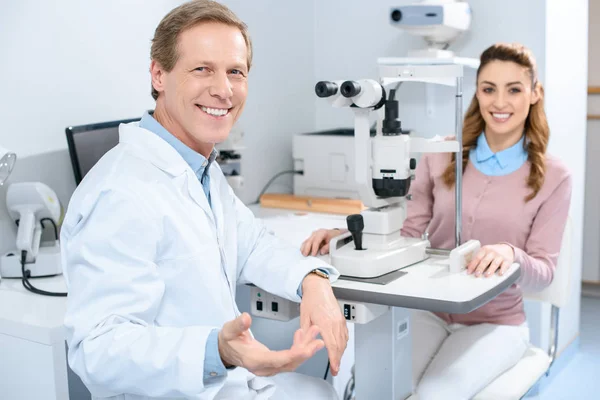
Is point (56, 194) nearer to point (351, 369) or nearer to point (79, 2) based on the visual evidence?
point (79, 2)

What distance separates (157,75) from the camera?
138cm

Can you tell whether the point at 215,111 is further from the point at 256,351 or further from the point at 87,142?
the point at 87,142

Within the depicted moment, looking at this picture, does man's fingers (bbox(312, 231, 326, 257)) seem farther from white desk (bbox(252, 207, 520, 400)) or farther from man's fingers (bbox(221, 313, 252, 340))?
man's fingers (bbox(221, 313, 252, 340))

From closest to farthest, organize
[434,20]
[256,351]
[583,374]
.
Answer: [256,351]
[434,20]
[583,374]

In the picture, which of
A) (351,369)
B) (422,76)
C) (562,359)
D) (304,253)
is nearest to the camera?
(422,76)

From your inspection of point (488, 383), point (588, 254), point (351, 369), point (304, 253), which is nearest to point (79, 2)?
point (304, 253)

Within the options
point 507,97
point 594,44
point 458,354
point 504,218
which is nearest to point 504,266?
point 458,354

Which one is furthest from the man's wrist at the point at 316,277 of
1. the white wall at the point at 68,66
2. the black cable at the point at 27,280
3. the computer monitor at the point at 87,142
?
the white wall at the point at 68,66

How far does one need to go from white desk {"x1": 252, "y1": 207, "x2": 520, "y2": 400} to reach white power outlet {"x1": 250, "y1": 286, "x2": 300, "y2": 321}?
149 millimetres

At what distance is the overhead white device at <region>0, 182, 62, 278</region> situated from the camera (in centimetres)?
196

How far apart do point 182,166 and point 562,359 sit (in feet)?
7.39

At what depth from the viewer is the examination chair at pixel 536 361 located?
1.74 meters

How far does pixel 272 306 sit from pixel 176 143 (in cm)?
50

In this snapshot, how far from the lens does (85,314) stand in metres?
1.15
